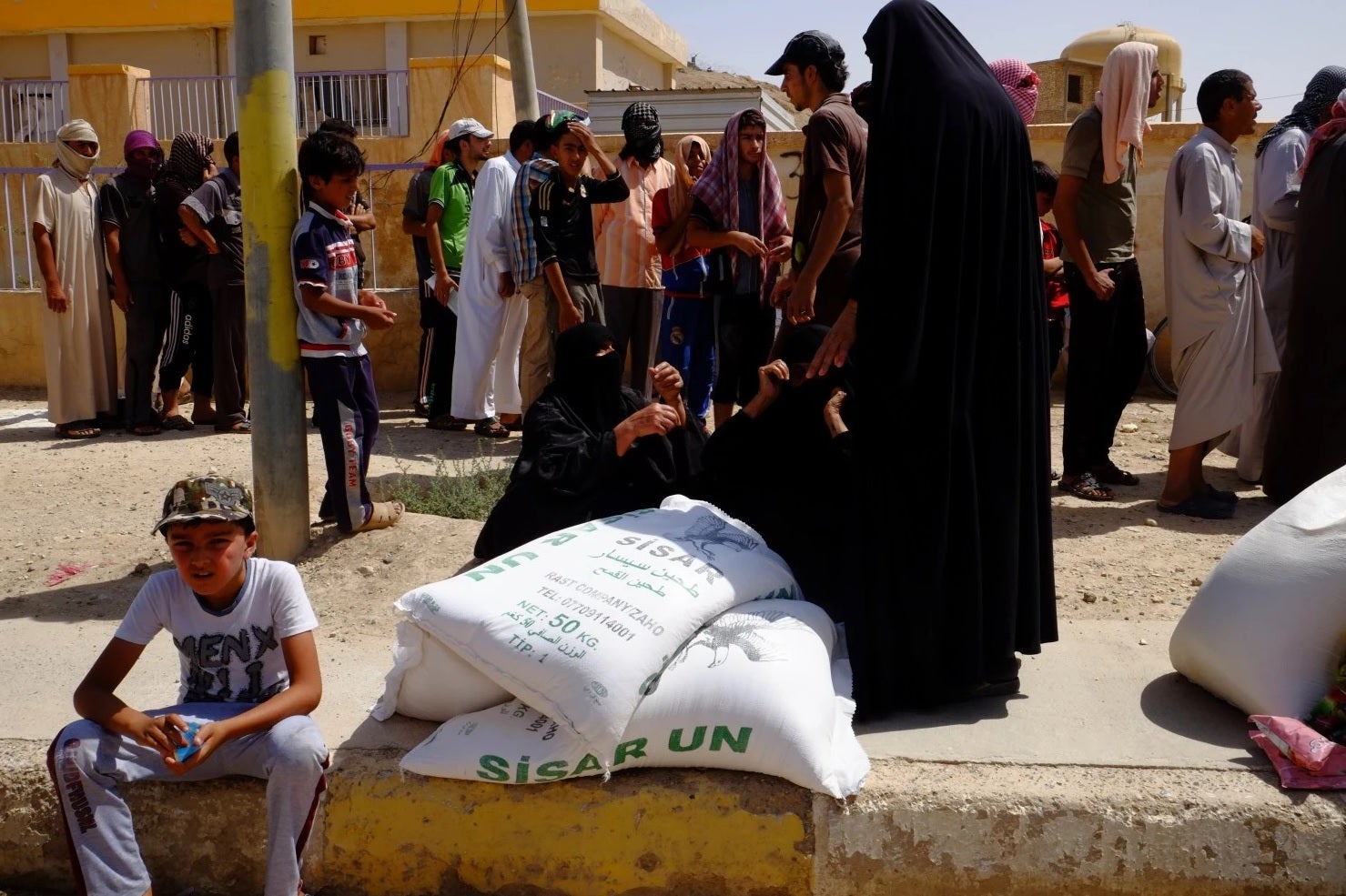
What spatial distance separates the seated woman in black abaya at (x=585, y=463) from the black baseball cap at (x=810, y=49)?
1391 millimetres

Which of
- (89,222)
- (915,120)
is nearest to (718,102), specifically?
(89,222)

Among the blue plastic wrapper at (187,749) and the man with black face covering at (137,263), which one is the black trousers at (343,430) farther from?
the man with black face covering at (137,263)

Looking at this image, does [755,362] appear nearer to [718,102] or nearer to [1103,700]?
[1103,700]

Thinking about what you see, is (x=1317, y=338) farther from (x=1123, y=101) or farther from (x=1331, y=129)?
(x=1123, y=101)

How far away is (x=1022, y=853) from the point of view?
2.66 m

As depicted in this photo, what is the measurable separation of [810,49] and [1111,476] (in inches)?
103

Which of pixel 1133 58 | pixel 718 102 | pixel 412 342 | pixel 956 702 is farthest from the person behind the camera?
pixel 718 102

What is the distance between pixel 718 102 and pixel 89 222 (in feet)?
30.8

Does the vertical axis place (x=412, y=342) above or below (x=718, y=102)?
below

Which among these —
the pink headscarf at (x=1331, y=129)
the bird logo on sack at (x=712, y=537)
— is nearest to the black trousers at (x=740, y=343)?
the pink headscarf at (x=1331, y=129)

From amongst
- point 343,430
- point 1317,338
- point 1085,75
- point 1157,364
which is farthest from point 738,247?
point 1085,75

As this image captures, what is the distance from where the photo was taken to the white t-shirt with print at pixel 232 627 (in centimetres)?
271

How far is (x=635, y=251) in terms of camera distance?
694 cm

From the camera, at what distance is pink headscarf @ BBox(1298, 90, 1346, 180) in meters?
5.30
